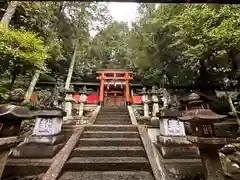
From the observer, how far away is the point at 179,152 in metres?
3.48

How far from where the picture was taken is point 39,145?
→ 11.8 ft

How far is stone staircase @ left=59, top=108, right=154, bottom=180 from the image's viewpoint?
9.59 ft

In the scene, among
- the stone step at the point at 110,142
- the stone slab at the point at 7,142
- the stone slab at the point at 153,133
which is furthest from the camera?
the stone slab at the point at 153,133

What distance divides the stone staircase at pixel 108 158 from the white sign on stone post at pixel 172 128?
2.77ft

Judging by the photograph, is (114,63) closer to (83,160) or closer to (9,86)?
(9,86)

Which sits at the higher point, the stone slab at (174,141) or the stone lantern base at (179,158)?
the stone slab at (174,141)

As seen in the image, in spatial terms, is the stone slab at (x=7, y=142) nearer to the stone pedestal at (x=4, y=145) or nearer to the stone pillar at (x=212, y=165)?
the stone pedestal at (x=4, y=145)

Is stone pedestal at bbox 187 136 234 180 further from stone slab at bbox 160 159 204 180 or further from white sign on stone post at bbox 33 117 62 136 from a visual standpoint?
white sign on stone post at bbox 33 117 62 136

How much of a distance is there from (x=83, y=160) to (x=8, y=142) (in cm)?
170

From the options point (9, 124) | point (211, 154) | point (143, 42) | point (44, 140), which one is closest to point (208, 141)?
point (211, 154)

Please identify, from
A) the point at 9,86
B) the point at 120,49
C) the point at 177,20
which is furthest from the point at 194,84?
the point at 9,86

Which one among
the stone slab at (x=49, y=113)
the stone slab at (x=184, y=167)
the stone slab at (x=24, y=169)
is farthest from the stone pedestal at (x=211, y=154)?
the stone slab at (x=49, y=113)

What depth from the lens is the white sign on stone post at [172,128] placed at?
148 inches

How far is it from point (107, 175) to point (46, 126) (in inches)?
87.2
